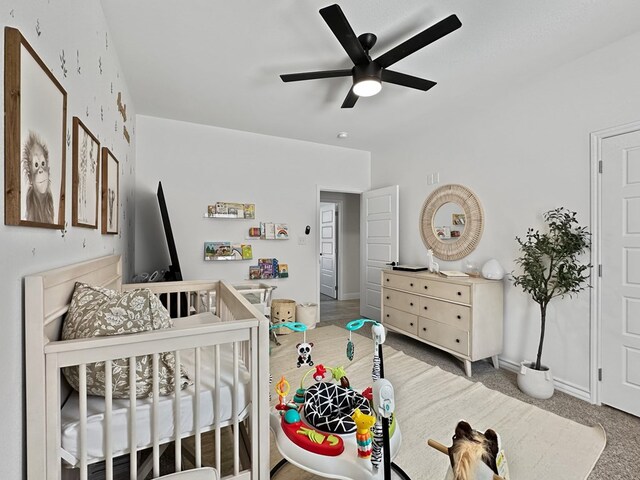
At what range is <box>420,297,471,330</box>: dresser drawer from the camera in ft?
8.93

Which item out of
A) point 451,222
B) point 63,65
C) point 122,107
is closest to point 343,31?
point 63,65

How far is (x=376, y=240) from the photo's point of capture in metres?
4.38

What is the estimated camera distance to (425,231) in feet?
12.2

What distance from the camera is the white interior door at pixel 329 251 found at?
6.43m

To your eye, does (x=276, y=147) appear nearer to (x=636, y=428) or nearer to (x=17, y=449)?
(x=17, y=449)

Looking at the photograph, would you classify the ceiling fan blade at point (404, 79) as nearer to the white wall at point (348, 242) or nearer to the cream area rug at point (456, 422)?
the cream area rug at point (456, 422)

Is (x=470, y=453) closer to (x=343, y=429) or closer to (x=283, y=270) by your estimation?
(x=343, y=429)

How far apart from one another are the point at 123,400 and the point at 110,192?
142cm

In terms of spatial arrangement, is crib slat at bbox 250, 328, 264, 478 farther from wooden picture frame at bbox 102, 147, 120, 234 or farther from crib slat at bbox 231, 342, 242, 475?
wooden picture frame at bbox 102, 147, 120, 234

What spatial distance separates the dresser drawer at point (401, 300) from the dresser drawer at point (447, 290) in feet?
0.58

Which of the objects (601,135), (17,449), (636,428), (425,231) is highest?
(601,135)

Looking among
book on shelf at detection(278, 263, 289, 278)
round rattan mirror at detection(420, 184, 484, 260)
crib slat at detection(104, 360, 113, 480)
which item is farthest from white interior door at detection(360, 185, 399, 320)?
crib slat at detection(104, 360, 113, 480)

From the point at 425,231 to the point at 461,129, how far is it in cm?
120

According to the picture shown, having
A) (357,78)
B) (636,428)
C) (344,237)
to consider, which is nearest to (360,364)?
(636,428)
